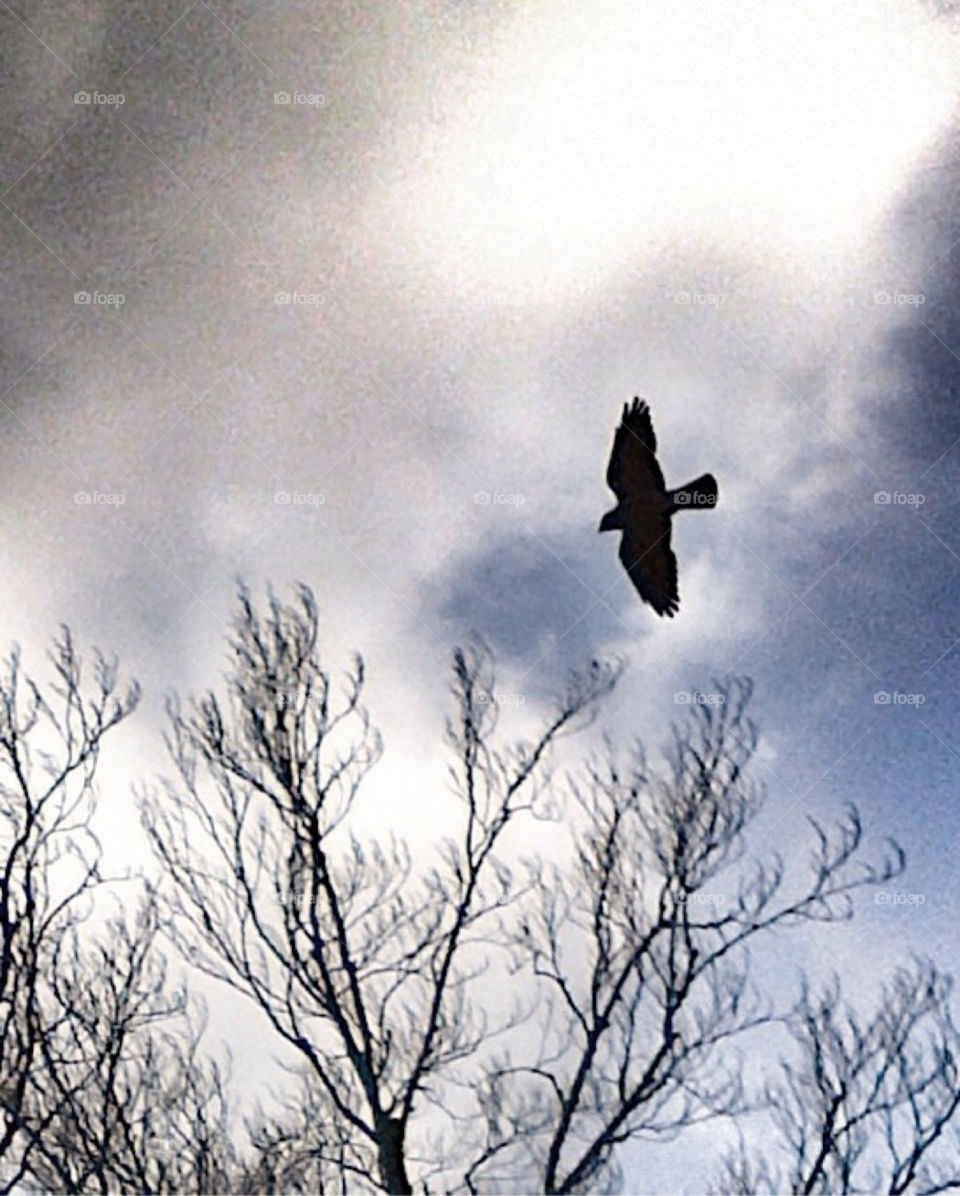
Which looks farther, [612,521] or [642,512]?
[612,521]

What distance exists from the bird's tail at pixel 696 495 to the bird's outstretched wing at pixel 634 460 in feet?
0.48

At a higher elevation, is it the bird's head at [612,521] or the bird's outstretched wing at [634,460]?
the bird's outstretched wing at [634,460]

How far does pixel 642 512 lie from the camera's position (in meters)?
7.08

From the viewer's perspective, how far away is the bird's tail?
6887 millimetres

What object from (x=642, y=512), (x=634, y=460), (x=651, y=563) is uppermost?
(x=634, y=460)

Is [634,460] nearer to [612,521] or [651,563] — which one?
[612,521]

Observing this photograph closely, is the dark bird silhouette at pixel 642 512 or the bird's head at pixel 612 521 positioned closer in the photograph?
the dark bird silhouette at pixel 642 512

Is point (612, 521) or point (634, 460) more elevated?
point (634, 460)

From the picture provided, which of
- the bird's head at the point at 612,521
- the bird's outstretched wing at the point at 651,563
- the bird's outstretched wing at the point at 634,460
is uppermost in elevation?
the bird's outstretched wing at the point at 634,460

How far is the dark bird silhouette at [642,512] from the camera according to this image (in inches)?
279

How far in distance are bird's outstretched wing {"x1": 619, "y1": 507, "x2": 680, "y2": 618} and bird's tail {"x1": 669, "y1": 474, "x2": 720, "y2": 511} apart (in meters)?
0.18

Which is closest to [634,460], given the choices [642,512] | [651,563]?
[642,512]

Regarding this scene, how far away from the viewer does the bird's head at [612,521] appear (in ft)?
23.7

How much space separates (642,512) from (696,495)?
33 centimetres
